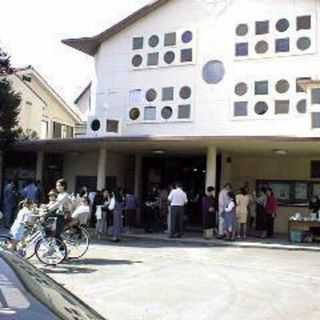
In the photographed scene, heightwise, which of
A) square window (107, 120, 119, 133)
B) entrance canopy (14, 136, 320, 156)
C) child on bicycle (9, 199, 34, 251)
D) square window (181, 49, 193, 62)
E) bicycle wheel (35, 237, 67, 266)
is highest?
square window (181, 49, 193, 62)

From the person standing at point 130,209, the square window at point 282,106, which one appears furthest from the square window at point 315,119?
the person standing at point 130,209

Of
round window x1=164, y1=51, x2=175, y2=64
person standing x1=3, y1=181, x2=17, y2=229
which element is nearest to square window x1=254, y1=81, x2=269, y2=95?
round window x1=164, y1=51, x2=175, y2=64

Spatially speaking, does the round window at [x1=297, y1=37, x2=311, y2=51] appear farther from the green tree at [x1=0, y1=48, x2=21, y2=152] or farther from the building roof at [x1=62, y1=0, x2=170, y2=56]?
the green tree at [x1=0, y1=48, x2=21, y2=152]

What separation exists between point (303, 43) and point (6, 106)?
10.3 metres

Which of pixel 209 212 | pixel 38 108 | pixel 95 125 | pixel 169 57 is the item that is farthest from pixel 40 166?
pixel 38 108

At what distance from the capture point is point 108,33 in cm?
2759

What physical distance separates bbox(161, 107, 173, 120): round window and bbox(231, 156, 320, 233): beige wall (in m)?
2.94

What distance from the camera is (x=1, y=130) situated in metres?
23.5

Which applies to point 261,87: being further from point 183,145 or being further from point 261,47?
point 183,145

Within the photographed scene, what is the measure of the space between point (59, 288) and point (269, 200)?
1970 centimetres

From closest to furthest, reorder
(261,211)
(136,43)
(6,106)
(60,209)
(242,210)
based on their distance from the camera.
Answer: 1. (60,209)
2. (242,210)
3. (261,211)
4. (6,106)
5. (136,43)

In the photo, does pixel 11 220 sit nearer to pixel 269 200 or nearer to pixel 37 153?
pixel 37 153

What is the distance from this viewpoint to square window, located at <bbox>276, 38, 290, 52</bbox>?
2438 centimetres

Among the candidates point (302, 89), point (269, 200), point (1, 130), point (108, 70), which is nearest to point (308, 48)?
point (302, 89)
